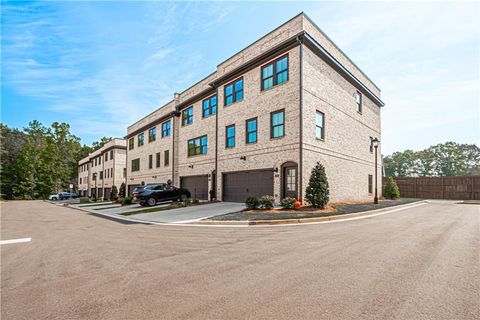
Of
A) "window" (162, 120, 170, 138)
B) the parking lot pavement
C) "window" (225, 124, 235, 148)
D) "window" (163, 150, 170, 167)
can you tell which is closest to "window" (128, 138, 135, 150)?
"window" (162, 120, 170, 138)

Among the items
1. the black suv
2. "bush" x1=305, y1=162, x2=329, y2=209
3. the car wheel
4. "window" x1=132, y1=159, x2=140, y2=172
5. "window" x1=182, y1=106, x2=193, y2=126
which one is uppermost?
"window" x1=182, y1=106, x2=193, y2=126

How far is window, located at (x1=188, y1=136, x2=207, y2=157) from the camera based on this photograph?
22.7m

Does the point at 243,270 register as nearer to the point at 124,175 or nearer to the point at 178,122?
the point at 178,122

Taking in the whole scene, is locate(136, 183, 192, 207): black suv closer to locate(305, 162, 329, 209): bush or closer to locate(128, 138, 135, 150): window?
locate(305, 162, 329, 209): bush

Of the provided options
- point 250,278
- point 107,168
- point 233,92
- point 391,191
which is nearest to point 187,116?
point 233,92

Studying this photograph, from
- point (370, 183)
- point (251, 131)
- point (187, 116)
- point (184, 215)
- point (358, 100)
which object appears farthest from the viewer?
point (187, 116)

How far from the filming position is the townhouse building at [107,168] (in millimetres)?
41844

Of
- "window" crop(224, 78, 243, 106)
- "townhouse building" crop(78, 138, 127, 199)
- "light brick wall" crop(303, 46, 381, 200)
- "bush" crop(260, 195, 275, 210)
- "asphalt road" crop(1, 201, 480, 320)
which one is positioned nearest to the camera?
"asphalt road" crop(1, 201, 480, 320)

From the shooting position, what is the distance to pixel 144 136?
34.4 metres

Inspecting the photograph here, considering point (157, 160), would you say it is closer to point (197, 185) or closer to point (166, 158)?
point (166, 158)

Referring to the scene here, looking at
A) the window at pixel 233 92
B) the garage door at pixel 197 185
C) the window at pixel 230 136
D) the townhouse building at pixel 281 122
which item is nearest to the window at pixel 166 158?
the townhouse building at pixel 281 122

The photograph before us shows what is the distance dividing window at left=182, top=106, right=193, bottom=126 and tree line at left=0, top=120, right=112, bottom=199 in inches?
2090

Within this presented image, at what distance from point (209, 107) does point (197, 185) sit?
713 centimetres

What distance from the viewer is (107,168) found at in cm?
4512
